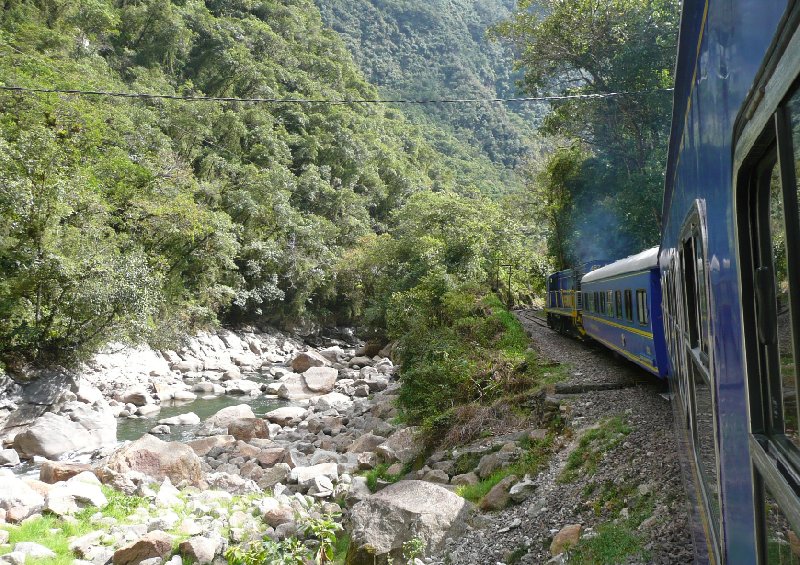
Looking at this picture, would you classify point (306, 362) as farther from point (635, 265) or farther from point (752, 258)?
point (752, 258)

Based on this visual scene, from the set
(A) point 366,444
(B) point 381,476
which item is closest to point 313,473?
(B) point 381,476

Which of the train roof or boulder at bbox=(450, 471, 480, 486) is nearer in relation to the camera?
boulder at bbox=(450, 471, 480, 486)

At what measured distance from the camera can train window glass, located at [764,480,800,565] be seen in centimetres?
116

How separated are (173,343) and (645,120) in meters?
19.7

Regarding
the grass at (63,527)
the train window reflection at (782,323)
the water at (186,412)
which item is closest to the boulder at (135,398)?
the water at (186,412)

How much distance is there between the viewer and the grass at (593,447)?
6551mm

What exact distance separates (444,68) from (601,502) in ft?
353

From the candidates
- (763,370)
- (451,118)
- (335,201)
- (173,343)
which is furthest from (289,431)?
(451,118)

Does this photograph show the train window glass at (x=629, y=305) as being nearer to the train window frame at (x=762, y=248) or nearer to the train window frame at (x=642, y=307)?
the train window frame at (x=642, y=307)

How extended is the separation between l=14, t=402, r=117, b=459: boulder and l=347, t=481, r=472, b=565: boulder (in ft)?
30.1

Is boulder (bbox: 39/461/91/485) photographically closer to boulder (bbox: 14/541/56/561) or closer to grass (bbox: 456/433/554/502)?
boulder (bbox: 14/541/56/561)

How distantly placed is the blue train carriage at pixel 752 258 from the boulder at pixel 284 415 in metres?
15.2

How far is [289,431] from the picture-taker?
611 inches

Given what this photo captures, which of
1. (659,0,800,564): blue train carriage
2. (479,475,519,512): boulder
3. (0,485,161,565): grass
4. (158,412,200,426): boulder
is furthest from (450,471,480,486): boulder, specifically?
(158,412,200,426): boulder
